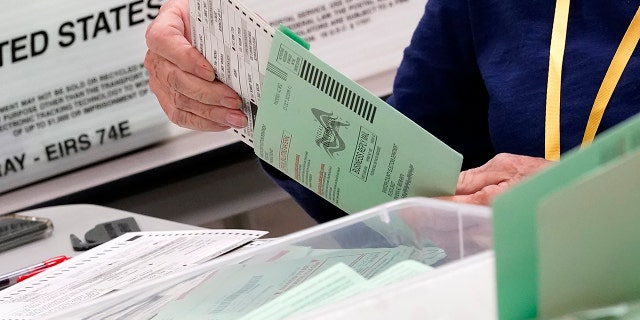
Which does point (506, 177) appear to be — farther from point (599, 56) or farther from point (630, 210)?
point (630, 210)

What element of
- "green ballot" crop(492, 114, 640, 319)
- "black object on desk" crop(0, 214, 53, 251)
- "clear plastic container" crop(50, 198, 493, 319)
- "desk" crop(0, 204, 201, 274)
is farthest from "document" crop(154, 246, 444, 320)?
"black object on desk" crop(0, 214, 53, 251)

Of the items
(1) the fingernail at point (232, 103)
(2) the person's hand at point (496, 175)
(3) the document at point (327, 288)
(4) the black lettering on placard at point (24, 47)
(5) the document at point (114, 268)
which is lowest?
(5) the document at point (114, 268)

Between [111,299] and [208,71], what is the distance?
1.57ft

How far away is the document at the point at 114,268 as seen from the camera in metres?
0.82

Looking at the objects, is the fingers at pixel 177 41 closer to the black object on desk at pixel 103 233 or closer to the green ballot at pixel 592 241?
the black object on desk at pixel 103 233

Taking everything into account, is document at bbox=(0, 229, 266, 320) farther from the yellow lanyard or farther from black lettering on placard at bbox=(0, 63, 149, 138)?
black lettering on placard at bbox=(0, 63, 149, 138)

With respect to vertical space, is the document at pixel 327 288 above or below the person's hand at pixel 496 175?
below

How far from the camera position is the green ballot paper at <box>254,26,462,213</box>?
2.55 ft

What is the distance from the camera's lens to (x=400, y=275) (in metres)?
0.49

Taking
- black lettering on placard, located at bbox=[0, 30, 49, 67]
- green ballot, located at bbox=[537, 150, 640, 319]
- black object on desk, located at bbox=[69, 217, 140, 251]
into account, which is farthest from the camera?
black lettering on placard, located at bbox=[0, 30, 49, 67]

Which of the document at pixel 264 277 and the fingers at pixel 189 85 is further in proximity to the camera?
the fingers at pixel 189 85

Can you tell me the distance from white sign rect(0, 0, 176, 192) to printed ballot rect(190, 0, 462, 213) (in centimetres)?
79

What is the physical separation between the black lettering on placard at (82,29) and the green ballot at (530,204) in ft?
4.59

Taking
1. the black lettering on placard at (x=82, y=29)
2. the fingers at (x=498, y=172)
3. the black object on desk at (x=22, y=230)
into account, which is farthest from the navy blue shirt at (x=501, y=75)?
the black lettering on placard at (x=82, y=29)
